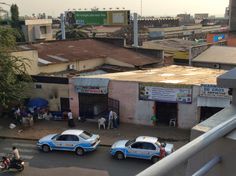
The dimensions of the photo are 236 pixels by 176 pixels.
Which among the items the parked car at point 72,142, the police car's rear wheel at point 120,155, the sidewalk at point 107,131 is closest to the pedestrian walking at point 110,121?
the sidewalk at point 107,131

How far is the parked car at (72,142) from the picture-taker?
19.7 m

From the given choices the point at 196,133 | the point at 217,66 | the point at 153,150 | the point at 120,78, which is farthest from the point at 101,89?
the point at 196,133

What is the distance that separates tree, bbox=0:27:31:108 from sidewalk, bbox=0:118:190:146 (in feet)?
7.05

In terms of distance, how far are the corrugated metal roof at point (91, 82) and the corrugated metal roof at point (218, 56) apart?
13.7 metres

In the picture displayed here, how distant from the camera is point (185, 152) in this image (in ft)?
6.46

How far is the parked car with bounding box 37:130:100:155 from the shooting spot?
64.7 ft

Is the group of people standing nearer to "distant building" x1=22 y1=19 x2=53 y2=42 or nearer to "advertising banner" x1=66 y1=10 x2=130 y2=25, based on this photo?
"distant building" x1=22 y1=19 x2=53 y2=42

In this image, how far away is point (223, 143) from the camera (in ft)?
8.31

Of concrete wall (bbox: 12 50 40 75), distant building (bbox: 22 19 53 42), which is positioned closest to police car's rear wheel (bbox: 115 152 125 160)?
concrete wall (bbox: 12 50 40 75)

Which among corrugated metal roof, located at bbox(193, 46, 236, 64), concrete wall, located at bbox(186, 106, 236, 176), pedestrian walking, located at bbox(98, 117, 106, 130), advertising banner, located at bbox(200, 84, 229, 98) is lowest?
pedestrian walking, located at bbox(98, 117, 106, 130)

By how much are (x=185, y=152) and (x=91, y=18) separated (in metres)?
75.0

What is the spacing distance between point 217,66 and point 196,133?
33028 millimetres

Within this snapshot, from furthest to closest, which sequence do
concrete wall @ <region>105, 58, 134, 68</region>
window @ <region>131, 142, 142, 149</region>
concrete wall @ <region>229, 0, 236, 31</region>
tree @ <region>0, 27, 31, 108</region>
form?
1. concrete wall @ <region>229, 0, 236, 31</region>
2. concrete wall @ <region>105, 58, 134, 68</region>
3. tree @ <region>0, 27, 31, 108</region>
4. window @ <region>131, 142, 142, 149</region>

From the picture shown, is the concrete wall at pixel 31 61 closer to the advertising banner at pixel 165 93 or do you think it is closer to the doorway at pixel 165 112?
the advertising banner at pixel 165 93
